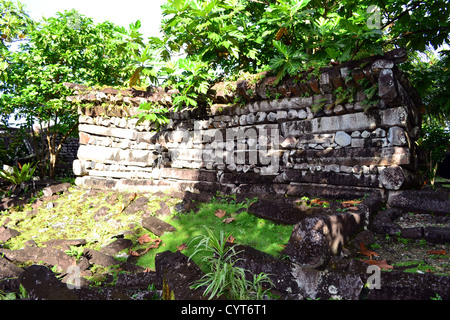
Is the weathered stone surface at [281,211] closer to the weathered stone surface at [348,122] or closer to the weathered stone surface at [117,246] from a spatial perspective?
the weathered stone surface at [348,122]

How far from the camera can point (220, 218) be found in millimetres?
4980

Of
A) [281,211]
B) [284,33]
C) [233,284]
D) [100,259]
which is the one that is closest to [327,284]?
[233,284]

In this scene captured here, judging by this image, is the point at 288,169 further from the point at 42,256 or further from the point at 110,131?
the point at 110,131

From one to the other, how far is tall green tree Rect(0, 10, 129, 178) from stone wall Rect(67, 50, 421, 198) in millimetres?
3650

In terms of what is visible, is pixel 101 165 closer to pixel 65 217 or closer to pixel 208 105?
pixel 65 217

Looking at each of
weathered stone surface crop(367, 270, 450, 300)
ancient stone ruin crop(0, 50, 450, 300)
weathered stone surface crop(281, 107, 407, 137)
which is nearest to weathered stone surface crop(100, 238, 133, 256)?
ancient stone ruin crop(0, 50, 450, 300)

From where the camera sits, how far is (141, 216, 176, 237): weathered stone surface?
4996mm

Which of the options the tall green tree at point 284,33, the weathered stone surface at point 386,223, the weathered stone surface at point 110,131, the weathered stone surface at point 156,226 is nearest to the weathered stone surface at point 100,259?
the weathered stone surface at point 156,226

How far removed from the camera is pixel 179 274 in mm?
3021

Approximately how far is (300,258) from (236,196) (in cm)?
286

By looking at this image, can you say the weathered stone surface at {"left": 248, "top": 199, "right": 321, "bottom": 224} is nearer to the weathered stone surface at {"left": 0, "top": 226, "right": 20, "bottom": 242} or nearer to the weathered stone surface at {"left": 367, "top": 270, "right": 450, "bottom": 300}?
the weathered stone surface at {"left": 367, "top": 270, "right": 450, "bottom": 300}

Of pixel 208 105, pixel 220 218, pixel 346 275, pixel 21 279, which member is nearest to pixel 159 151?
pixel 208 105

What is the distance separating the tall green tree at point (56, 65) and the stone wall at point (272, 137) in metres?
3.65
